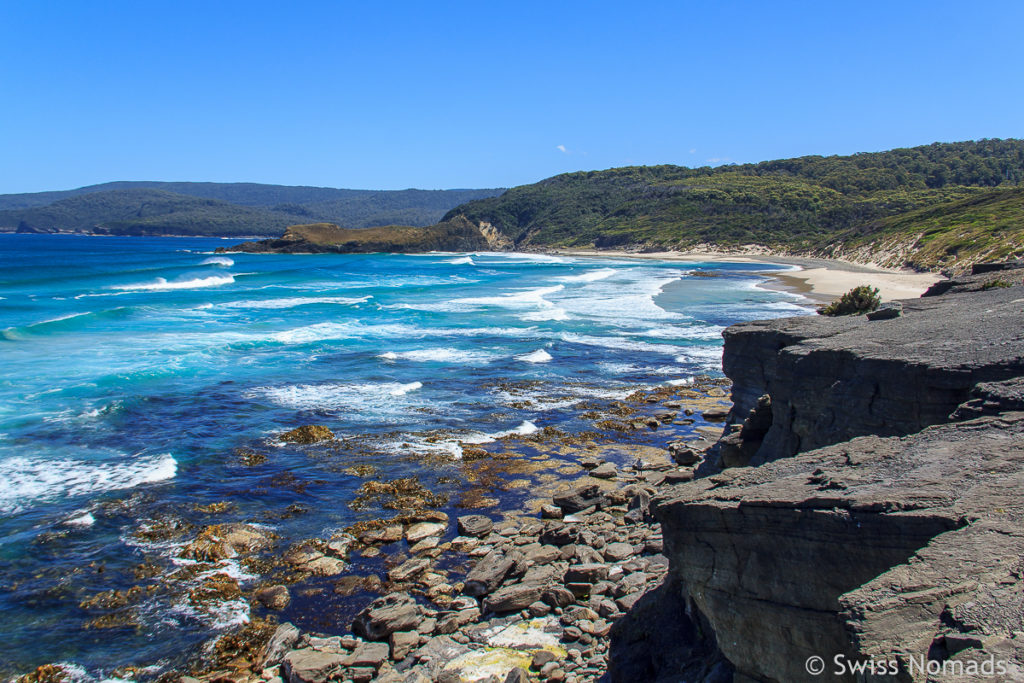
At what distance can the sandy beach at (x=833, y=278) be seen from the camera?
40.9 meters

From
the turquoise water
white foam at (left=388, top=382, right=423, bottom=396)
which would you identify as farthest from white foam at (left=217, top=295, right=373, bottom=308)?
white foam at (left=388, top=382, right=423, bottom=396)

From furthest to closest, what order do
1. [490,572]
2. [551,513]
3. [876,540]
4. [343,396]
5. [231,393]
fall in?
[231,393] → [343,396] → [551,513] → [490,572] → [876,540]

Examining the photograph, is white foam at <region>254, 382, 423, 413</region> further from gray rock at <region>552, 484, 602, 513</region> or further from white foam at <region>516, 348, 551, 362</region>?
gray rock at <region>552, 484, 602, 513</region>

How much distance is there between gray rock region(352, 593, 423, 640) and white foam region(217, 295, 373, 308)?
1438 inches

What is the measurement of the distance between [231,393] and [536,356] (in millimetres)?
11024

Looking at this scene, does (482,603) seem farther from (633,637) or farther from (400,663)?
(633,637)

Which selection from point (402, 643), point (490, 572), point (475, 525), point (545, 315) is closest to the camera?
point (402, 643)

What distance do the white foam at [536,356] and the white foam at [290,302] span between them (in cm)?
2113

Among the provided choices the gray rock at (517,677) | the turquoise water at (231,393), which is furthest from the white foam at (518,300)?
the gray rock at (517,677)

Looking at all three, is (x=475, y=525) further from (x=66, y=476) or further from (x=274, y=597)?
(x=66, y=476)

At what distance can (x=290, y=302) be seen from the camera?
45500 millimetres

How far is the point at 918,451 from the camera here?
213 inches

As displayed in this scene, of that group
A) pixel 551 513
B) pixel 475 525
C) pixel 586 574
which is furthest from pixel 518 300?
pixel 586 574

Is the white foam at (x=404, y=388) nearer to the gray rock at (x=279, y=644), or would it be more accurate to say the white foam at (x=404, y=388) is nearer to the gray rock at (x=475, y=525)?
the gray rock at (x=475, y=525)
